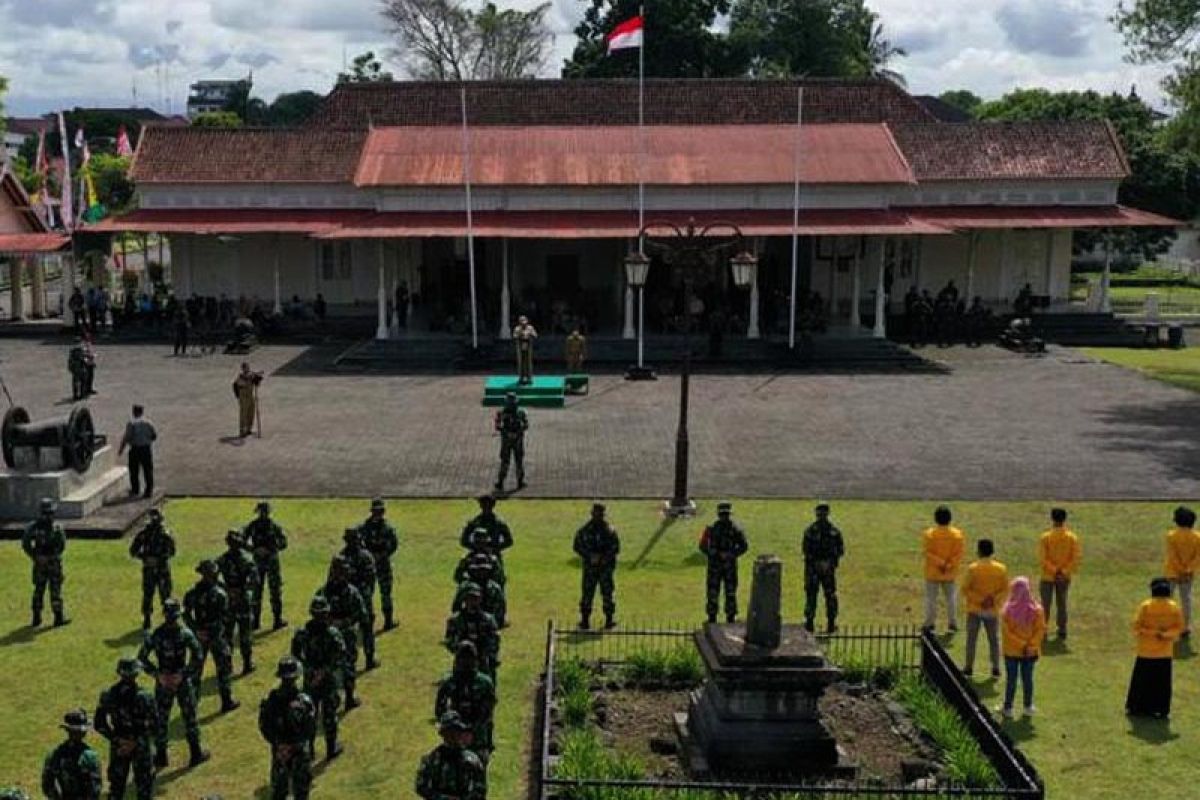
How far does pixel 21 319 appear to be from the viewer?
40875mm

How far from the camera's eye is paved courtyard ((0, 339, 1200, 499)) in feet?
65.8

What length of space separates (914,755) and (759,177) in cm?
2712

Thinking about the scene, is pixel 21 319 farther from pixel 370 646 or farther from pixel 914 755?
pixel 914 755

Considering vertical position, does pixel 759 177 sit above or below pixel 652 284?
above

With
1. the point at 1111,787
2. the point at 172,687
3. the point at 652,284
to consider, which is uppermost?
the point at 652,284

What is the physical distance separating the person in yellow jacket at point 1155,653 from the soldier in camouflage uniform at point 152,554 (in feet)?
31.4

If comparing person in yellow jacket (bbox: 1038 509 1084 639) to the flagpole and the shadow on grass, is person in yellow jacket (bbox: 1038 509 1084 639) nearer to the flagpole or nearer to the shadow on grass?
the shadow on grass

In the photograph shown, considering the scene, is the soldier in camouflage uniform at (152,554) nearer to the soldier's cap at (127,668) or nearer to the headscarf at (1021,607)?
the soldier's cap at (127,668)

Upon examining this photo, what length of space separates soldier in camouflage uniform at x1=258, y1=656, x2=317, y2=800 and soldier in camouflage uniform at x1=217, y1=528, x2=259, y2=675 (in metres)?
3.06

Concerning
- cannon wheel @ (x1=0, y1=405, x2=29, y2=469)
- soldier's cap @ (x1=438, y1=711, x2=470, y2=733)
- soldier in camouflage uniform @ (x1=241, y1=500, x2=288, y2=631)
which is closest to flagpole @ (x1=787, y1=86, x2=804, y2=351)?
cannon wheel @ (x1=0, y1=405, x2=29, y2=469)

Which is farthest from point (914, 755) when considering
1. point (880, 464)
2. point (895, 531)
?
point (880, 464)

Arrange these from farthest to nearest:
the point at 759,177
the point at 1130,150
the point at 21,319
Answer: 1. the point at 1130,150
2. the point at 21,319
3. the point at 759,177

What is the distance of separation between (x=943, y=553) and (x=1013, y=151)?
31092 millimetres

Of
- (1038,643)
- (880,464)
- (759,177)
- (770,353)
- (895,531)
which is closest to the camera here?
(1038,643)
